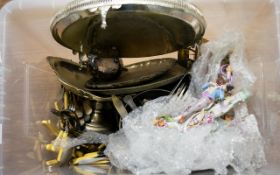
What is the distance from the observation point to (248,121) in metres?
0.83

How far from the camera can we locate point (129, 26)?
90 centimetres

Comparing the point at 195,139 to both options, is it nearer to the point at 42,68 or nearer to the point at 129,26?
the point at 129,26

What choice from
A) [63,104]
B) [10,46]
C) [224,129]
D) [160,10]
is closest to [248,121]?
[224,129]

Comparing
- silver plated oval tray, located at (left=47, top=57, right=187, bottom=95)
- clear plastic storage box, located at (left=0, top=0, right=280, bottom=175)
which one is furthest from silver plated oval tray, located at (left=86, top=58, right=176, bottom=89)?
clear plastic storage box, located at (left=0, top=0, right=280, bottom=175)

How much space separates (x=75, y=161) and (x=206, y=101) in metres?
0.29

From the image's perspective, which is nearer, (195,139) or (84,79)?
(195,139)

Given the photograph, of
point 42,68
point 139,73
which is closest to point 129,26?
point 139,73

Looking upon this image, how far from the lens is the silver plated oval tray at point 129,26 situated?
79 cm

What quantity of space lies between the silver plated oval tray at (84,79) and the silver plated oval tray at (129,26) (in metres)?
0.04

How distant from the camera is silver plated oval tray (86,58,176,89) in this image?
2.93 feet

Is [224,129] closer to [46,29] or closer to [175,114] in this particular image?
[175,114]

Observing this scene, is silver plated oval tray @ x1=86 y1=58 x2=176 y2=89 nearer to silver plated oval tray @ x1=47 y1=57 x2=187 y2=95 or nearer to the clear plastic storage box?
silver plated oval tray @ x1=47 y1=57 x2=187 y2=95

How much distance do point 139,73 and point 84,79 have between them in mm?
121

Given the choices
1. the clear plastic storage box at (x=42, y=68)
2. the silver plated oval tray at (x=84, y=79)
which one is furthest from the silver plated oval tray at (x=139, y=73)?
the clear plastic storage box at (x=42, y=68)
